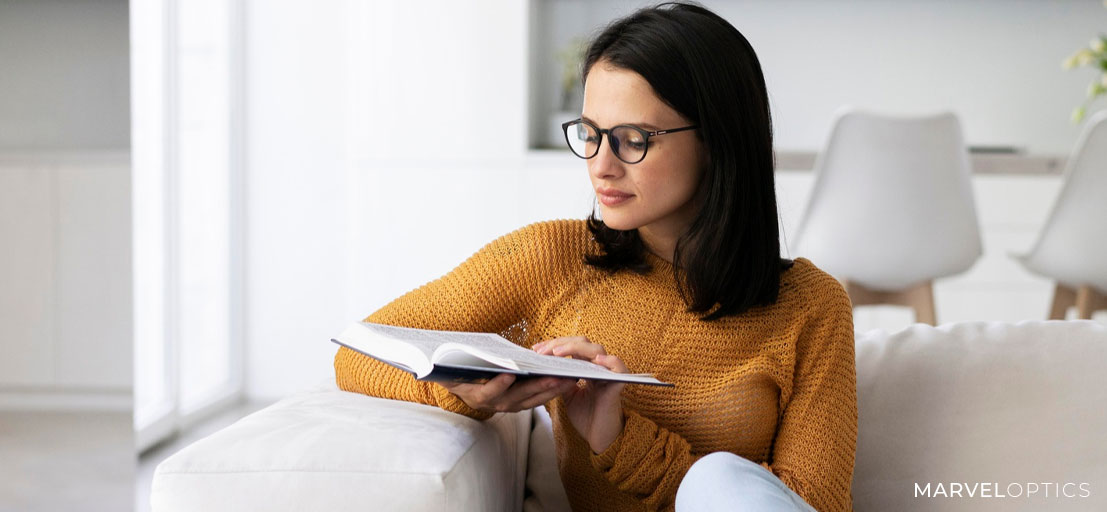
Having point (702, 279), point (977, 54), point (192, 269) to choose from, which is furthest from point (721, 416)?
point (977, 54)

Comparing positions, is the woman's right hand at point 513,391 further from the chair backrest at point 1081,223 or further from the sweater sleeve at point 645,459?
the chair backrest at point 1081,223

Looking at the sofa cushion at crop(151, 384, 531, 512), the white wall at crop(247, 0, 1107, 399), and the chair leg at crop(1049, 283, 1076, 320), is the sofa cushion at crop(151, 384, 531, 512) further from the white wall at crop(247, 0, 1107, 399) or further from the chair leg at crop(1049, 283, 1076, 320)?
the white wall at crop(247, 0, 1107, 399)

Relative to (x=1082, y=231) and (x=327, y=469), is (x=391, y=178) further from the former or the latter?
(x=327, y=469)

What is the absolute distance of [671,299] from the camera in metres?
1.33

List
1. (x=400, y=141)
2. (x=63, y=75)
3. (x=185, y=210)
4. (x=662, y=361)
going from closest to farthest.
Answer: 1. (x=662, y=361)
2. (x=63, y=75)
3. (x=185, y=210)
4. (x=400, y=141)

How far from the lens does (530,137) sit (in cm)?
408

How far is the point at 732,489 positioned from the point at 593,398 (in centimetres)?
22

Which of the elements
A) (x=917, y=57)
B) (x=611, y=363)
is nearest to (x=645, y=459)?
(x=611, y=363)

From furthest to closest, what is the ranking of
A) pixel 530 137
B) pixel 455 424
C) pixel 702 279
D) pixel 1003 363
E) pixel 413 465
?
pixel 530 137, pixel 1003 363, pixel 702 279, pixel 455 424, pixel 413 465

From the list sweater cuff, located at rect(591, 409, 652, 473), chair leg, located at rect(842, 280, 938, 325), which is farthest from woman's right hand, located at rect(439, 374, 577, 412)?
chair leg, located at rect(842, 280, 938, 325)

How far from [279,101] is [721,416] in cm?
291

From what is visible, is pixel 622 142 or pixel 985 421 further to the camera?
pixel 985 421

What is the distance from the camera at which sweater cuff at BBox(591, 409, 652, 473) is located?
1.19 meters

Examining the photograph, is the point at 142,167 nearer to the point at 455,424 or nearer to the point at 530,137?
the point at 530,137
